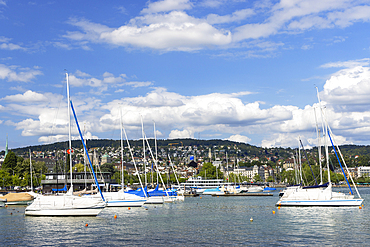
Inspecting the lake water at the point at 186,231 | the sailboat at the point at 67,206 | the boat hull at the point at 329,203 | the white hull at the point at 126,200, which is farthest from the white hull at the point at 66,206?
the boat hull at the point at 329,203

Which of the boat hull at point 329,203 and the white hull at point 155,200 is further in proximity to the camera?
the white hull at point 155,200

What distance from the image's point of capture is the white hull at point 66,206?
41938mm

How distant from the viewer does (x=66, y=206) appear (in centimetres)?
4188

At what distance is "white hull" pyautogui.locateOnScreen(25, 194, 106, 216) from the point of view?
138 ft

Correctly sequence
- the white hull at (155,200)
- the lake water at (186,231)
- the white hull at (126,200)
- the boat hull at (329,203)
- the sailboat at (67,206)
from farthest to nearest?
the white hull at (155,200)
the white hull at (126,200)
the boat hull at (329,203)
the sailboat at (67,206)
the lake water at (186,231)

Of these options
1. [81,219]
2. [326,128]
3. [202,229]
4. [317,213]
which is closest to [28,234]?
[81,219]

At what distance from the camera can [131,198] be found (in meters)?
57.1

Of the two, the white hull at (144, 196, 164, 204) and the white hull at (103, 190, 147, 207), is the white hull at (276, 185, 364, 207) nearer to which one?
the white hull at (103, 190, 147, 207)

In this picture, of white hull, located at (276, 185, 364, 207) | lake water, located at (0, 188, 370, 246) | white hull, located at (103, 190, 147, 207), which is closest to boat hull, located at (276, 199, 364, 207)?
white hull, located at (276, 185, 364, 207)

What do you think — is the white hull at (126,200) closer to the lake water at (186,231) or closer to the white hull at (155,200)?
the white hull at (155,200)

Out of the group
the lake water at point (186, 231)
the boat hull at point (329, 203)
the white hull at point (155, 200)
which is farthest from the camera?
the white hull at point (155, 200)

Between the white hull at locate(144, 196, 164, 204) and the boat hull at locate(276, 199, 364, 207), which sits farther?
the white hull at locate(144, 196, 164, 204)

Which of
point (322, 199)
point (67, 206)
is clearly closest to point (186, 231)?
point (67, 206)

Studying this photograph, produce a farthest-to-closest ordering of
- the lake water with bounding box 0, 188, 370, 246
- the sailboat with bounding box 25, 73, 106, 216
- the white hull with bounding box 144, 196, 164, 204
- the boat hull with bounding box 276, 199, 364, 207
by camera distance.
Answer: the white hull with bounding box 144, 196, 164, 204 < the boat hull with bounding box 276, 199, 364, 207 < the sailboat with bounding box 25, 73, 106, 216 < the lake water with bounding box 0, 188, 370, 246
